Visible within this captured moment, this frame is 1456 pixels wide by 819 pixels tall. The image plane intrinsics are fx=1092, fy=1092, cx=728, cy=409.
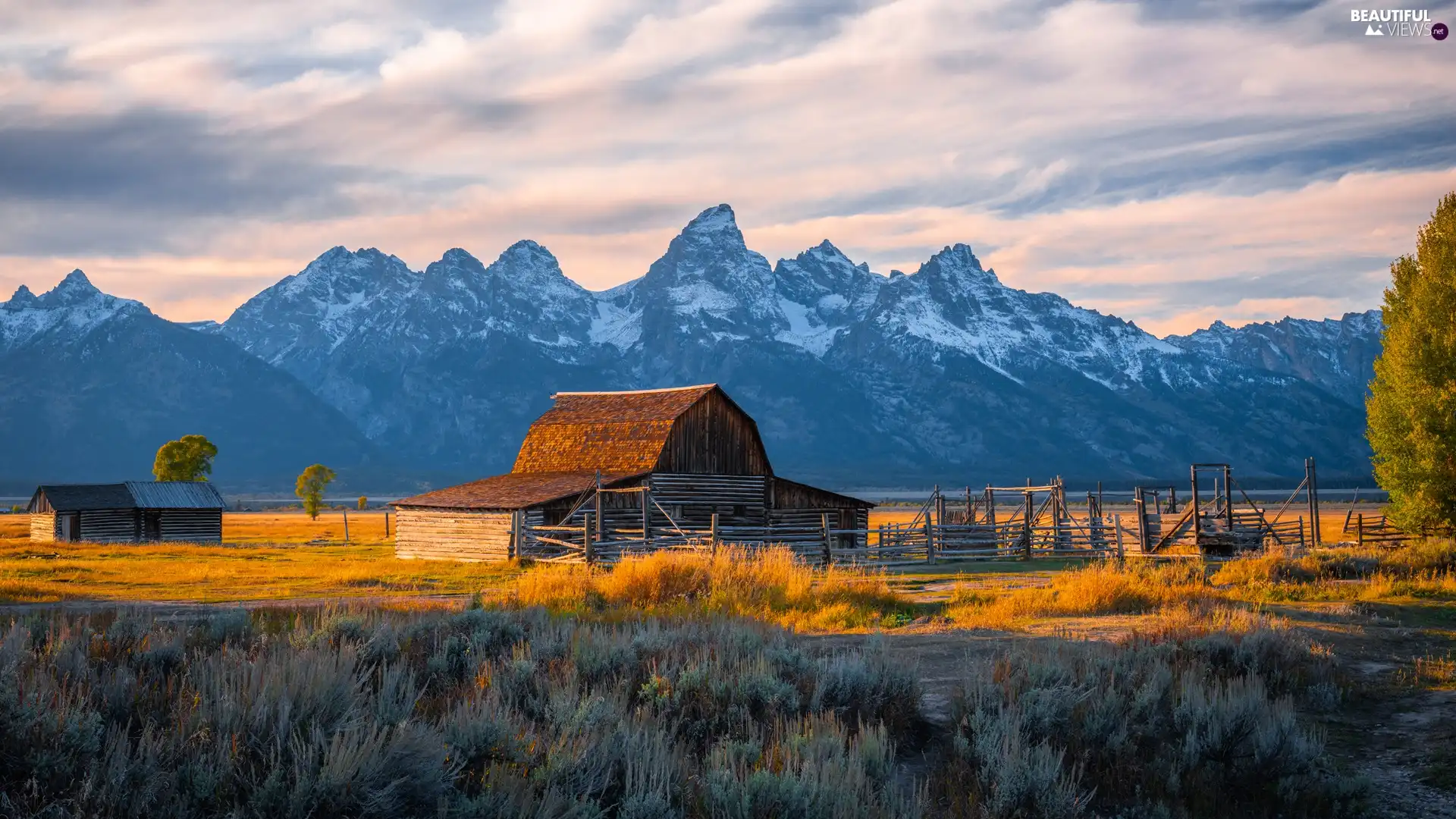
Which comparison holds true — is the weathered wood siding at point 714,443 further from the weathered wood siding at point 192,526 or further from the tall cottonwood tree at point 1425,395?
the weathered wood siding at point 192,526

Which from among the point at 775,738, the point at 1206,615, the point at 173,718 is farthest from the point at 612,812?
the point at 1206,615

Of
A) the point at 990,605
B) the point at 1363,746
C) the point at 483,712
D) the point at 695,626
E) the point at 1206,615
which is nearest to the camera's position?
the point at 483,712

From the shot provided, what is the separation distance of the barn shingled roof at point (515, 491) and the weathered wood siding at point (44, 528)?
78.8 ft

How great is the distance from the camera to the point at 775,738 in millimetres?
8172

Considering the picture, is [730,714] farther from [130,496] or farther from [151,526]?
[151,526]

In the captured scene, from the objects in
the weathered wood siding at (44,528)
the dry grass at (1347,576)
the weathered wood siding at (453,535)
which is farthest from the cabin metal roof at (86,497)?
the dry grass at (1347,576)

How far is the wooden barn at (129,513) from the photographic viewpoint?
5497 cm

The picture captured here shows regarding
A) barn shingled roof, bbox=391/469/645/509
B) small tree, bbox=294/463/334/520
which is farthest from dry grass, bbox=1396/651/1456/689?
small tree, bbox=294/463/334/520

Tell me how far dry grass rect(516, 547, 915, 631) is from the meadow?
2.00 feet

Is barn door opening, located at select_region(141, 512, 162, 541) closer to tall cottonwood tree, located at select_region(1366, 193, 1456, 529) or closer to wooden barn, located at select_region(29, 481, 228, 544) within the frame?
wooden barn, located at select_region(29, 481, 228, 544)

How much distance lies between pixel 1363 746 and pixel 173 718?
957 centimetres

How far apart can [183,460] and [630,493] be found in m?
40.6

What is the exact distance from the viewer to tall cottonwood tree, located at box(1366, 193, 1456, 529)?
24.8 metres

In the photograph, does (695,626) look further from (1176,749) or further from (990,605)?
(990,605)
